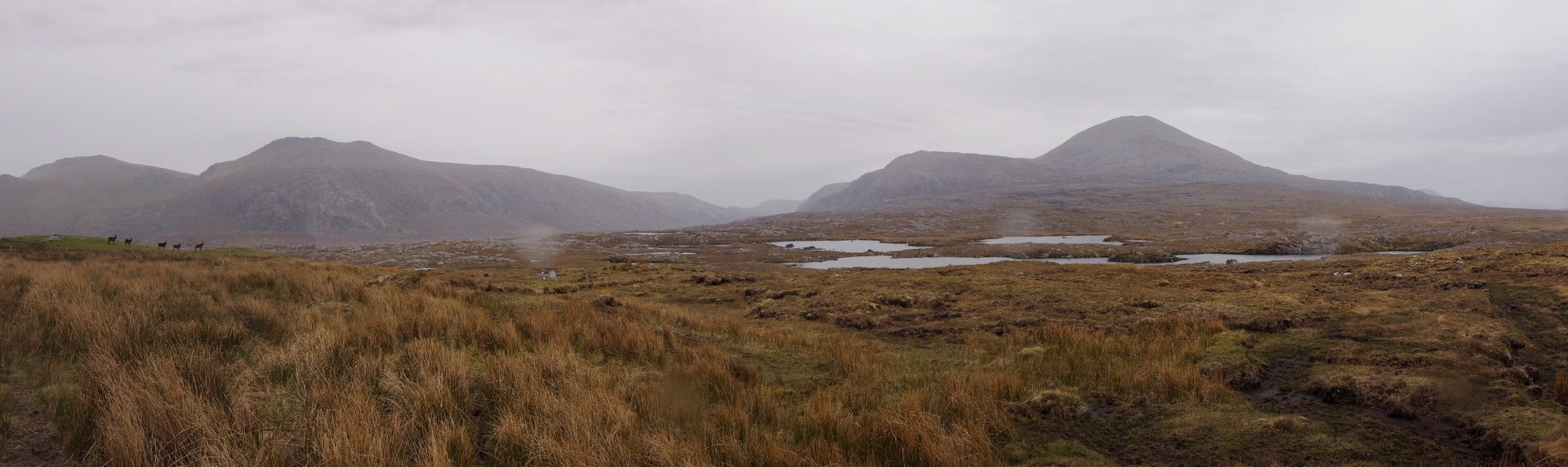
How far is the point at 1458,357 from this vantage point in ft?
22.6

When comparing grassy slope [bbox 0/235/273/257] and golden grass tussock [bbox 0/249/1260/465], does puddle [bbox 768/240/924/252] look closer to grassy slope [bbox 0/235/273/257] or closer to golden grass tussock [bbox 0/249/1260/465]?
grassy slope [bbox 0/235/273/257]

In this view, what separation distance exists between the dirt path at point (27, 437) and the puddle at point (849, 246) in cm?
5586

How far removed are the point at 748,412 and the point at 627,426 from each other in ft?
4.03

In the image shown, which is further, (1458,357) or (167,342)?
(1458,357)

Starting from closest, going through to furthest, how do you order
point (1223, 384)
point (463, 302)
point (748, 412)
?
point (748, 412) < point (1223, 384) < point (463, 302)

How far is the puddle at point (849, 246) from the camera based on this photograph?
61.3 metres

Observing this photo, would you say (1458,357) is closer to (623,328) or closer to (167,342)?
(623,328)

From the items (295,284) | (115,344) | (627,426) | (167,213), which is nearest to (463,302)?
(295,284)

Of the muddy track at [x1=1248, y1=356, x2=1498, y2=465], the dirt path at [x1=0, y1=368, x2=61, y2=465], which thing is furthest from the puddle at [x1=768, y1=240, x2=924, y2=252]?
the dirt path at [x1=0, y1=368, x2=61, y2=465]

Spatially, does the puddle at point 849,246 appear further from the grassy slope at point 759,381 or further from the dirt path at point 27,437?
the dirt path at point 27,437

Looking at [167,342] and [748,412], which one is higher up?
[167,342]

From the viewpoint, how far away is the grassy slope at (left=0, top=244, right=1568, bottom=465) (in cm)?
435

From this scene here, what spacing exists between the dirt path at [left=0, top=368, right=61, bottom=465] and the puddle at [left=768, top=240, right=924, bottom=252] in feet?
183

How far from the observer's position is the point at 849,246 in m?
68.4
